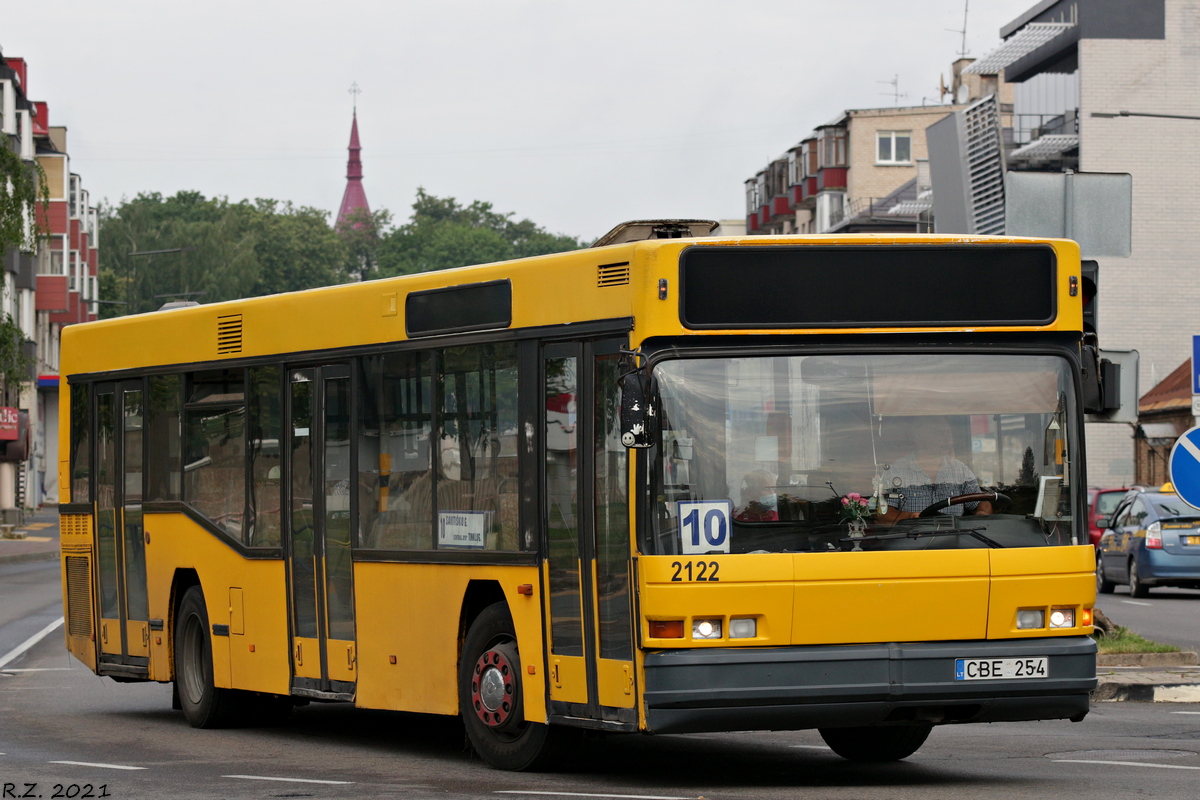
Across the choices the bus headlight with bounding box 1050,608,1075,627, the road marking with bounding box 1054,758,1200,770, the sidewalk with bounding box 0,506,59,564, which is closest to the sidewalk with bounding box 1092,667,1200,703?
the road marking with bounding box 1054,758,1200,770

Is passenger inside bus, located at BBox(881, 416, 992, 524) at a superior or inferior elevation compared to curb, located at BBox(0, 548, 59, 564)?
superior

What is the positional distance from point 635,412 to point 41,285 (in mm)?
80304

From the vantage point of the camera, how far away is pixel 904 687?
9.99 metres

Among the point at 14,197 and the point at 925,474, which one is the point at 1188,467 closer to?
the point at 925,474

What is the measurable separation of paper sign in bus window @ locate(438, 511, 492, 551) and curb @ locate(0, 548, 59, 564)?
3792 cm

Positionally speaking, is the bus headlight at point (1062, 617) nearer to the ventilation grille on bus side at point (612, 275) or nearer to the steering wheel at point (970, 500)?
the steering wheel at point (970, 500)

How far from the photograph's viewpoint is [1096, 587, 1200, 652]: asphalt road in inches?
876

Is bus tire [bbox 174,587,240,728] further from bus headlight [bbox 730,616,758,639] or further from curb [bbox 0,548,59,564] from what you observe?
curb [bbox 0,548,59,564]

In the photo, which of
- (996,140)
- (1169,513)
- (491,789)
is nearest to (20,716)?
(491,789)

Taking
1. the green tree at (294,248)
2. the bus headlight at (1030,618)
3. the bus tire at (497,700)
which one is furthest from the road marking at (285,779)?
the green tree at (294,248)

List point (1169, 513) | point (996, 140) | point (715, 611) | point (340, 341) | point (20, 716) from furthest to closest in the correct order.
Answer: point (996, 140), point (1169, 513), point (20, 716), point (340, 341), point (715, 611)

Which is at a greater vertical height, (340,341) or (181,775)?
(340,341)

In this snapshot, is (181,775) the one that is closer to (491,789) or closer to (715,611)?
(491,789)

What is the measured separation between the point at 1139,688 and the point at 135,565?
7592 mm
